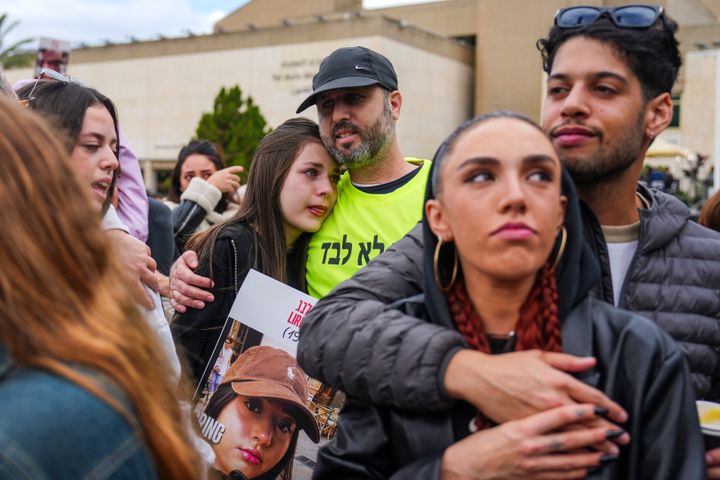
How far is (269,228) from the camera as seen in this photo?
367 centimetres

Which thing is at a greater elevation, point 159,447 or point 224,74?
point 224,74

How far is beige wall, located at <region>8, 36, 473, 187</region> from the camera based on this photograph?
42125mm

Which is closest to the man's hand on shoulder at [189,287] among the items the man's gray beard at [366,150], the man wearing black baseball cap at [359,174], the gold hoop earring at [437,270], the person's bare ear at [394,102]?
the man wearing black baseball cap at [359,174]

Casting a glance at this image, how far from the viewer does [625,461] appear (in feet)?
6.19

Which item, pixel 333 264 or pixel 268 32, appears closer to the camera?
pixel 333 264

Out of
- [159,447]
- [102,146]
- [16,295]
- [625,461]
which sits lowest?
[625,461]

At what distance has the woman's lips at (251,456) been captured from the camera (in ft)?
10.5

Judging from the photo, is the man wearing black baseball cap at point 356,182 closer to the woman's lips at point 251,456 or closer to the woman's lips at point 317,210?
the woman's lips at point 317,210

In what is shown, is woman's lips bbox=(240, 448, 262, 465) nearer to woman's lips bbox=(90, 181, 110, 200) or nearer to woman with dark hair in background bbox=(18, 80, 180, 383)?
woman with dark hair in background bbox=(18, 80, 180, 383)

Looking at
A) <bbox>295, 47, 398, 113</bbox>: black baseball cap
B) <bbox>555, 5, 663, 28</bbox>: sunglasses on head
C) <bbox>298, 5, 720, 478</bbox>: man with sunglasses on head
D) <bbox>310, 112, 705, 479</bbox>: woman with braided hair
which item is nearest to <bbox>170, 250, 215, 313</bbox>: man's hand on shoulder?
<bbox>295, 47, 398, 113</bbox>: black baseball cap

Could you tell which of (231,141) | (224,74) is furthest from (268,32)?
(231,141)

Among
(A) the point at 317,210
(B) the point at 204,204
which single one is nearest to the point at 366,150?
(A) the point at 317,210

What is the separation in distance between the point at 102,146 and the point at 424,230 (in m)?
1.66

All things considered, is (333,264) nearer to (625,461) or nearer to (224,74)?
(625,461)
